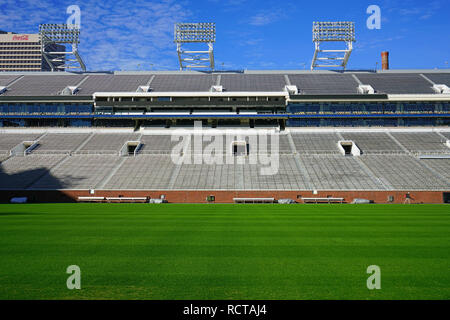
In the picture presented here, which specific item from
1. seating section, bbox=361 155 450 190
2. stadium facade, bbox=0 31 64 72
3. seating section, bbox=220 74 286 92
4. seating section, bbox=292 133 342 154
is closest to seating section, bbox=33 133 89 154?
seating section, bbox=220 74 286 92

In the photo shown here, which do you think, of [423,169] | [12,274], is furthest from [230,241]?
[423,169]

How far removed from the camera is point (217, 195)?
37.1m

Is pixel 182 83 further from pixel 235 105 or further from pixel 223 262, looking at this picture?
pixel 223 262

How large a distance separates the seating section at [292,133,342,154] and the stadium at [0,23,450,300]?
35cm

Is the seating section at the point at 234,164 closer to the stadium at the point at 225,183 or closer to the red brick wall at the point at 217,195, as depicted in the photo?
the stadium at the point at 225,183

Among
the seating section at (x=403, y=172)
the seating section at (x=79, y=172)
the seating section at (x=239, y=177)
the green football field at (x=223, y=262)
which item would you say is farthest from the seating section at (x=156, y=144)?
the green football field at (x=223, y=262)

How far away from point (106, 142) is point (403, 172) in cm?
3855

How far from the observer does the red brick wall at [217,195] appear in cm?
3606

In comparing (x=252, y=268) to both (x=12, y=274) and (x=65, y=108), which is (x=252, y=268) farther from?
(x=65, y=108)

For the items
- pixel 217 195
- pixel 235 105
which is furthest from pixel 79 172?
pixel 235 105

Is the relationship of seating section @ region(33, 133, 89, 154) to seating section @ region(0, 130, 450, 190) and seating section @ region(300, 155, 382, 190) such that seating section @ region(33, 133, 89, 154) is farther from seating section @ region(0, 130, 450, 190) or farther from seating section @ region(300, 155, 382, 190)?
seating section @ region(300, 155, 382, 190)

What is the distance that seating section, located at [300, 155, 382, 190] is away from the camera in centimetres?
3756

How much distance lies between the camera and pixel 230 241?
1110cm

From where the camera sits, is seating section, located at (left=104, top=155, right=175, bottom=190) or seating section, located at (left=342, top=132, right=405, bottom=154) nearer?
seating section, located at (left=104, top=155, right=175, bottom=190)
